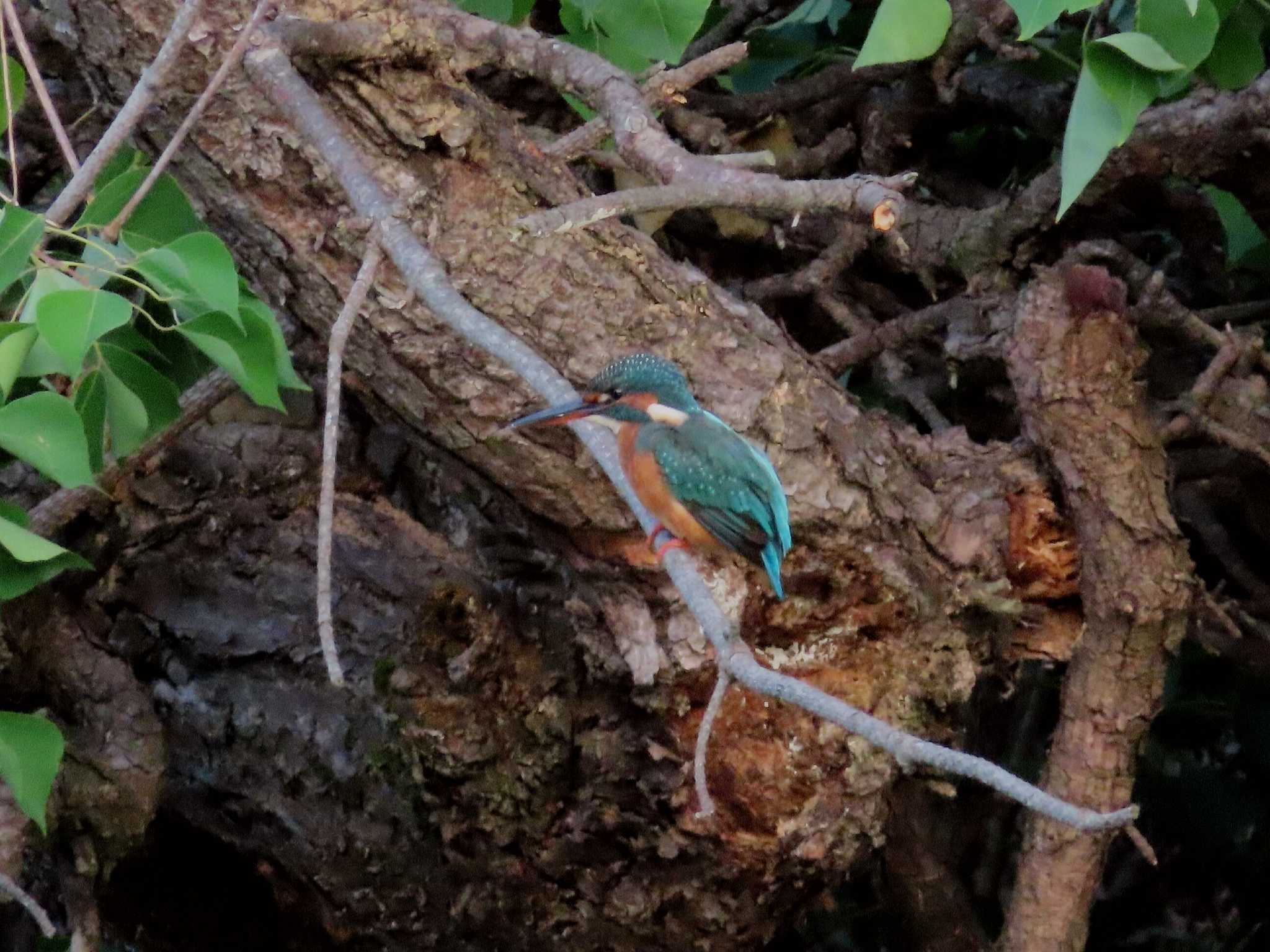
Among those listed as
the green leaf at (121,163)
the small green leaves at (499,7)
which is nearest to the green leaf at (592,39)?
the small green leaves at (499,7)

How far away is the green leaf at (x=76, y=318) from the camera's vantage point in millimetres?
875

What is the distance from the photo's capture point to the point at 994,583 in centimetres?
150

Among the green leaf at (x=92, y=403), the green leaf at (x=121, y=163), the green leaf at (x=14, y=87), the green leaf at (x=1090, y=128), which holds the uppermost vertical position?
the green leaf at (x=1090, y=128)

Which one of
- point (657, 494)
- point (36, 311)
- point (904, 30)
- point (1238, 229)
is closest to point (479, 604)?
point (657, 494)

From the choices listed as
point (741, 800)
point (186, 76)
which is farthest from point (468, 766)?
point (186, 76)

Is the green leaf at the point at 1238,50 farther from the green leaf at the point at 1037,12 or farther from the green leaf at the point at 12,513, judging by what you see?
the green leaf at the point at 12,513

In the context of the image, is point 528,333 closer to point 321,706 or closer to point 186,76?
point 186,76

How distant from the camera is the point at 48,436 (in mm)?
995

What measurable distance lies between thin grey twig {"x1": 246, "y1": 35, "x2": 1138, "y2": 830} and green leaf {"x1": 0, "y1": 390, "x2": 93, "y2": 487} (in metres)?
0.29

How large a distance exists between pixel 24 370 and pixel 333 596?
2.20 ft

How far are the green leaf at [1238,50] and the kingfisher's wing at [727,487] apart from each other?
68cm

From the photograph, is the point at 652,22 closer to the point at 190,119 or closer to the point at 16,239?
the point at 190,119

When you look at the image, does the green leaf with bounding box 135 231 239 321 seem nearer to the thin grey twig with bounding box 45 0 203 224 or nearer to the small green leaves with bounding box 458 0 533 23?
the thin grey twig with bounding box 45 0 203 224

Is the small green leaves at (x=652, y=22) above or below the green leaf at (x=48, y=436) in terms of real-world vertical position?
above
